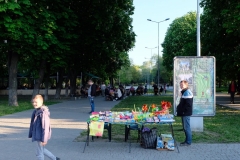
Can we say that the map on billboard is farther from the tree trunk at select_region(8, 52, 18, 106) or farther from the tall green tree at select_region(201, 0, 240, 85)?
the tree trunk at select_region(8, 52, 18, 106)

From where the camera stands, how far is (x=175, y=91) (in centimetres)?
1201

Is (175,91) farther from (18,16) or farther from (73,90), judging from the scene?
(73,90)

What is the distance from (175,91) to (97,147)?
159 inches

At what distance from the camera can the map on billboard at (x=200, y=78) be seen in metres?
11.9

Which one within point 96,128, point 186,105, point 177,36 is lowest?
point 96,128

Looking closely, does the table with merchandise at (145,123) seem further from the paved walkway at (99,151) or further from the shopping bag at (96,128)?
the paved walkway at (99,151)

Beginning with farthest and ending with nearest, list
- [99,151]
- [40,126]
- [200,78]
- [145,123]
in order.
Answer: [200,78]
[145,123]
[99,151]
[40,126]

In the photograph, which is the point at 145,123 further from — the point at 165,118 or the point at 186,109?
the point at 186,109

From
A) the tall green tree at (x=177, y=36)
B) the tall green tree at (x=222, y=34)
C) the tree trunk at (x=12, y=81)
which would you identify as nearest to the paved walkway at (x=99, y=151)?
the tall green tree at (x=222, y=34)

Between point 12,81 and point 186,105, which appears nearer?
point 186,105

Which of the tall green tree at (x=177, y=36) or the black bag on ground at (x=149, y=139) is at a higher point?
the tall green tree at (x=177, y=36)

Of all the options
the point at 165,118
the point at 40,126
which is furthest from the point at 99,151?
the point at 40,126

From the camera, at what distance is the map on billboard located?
11.9 meters

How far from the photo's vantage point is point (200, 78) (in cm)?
1195
